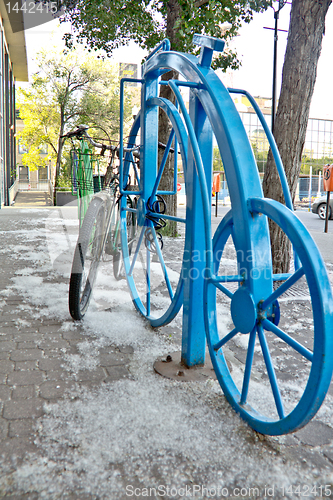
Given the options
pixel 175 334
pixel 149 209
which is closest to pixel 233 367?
pixel 175 334

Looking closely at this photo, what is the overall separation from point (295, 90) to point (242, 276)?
134 inches

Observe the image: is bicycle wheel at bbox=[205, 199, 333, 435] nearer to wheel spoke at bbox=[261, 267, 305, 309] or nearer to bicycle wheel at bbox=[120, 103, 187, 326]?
wheel spoke at bbox=[261, 267, 305, 309]

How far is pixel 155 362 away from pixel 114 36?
32.3ft

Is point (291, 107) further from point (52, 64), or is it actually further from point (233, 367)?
point (52, 64)

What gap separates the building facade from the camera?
56.9 ft

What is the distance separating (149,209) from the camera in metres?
3.11

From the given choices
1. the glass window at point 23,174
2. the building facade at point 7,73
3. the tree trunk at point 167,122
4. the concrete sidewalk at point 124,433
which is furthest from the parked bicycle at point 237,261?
the glass window at point 23,174

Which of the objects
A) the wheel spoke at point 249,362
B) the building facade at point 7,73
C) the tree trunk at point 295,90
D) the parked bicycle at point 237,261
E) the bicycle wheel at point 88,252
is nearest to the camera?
the parked bicycle at point 237,261

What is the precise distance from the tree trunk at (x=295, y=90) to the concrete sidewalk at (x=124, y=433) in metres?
2.32

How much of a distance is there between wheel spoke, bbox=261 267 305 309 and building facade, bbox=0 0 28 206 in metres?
16.7

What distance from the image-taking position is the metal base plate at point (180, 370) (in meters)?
2.29

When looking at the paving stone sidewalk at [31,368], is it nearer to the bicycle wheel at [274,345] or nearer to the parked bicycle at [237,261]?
the parked bicycle at [237,261]

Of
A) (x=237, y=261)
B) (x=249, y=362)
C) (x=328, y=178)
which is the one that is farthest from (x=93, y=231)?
(x=328, y=178)

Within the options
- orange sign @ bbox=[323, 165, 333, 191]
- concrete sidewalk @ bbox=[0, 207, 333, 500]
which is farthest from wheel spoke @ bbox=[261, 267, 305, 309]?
orange sign @ bbox=[323, 165, 333, 191]
